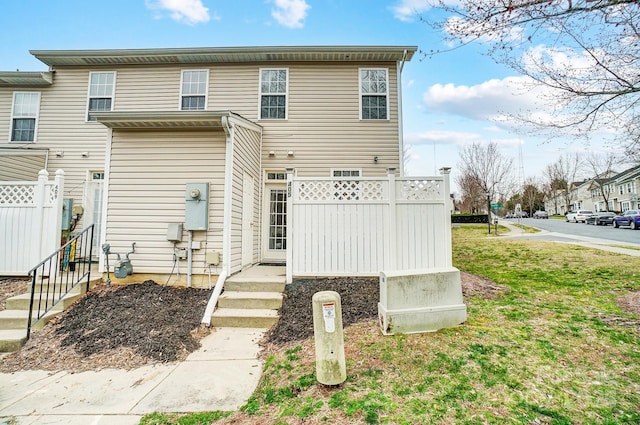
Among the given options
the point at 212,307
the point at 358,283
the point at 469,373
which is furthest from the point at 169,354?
the point at 469,373

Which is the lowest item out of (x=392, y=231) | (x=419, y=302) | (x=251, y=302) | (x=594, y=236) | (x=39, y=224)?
(x=251, y=302)

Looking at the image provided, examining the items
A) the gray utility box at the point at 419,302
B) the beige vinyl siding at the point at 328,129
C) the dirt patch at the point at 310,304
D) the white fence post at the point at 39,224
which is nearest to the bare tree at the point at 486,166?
the beige vinyl siding at the point at 328,129

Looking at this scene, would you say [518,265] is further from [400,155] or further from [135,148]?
[135,148]

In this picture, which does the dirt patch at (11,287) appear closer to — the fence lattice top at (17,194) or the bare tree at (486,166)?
the fence lattice top at (17,194)

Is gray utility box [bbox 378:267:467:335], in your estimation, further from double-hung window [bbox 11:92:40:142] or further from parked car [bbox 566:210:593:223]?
parked car [bbox 566:210:593:223]

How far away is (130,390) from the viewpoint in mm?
3061

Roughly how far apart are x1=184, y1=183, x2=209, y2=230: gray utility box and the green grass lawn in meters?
3.04

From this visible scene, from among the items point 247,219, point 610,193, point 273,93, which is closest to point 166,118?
point 247,219

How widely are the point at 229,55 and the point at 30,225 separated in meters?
6.16

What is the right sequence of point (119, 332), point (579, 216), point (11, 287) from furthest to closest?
point (579, 216)
point (11, 287)
point (119, 332)

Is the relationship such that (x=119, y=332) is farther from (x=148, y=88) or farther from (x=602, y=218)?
(x=602, y=218)

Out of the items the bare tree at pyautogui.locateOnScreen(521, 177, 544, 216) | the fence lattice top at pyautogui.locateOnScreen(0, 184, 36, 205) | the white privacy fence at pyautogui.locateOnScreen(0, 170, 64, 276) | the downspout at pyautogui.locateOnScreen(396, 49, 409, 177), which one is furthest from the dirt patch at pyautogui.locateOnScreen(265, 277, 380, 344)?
the bare tree at pyautogui.locateOnScreen(521, 177, 544, 216)

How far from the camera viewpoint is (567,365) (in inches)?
120

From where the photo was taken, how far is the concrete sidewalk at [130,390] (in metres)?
2.69
